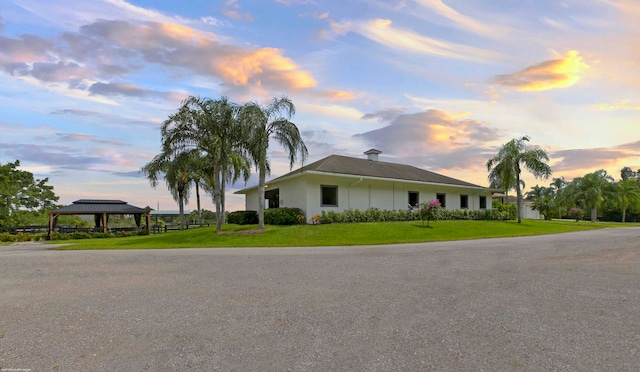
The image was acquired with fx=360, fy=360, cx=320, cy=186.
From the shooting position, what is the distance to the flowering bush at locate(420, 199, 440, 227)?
21133 millimetres

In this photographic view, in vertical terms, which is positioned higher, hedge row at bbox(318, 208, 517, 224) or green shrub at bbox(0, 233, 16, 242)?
hedge row at bbox(318, 208, 517, 224)

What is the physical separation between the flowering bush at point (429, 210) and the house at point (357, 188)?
→ 6.72 ft

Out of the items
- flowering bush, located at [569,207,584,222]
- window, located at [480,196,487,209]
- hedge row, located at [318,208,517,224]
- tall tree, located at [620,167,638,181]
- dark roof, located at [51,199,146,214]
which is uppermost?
tall tree, located at [620,167,638,181]

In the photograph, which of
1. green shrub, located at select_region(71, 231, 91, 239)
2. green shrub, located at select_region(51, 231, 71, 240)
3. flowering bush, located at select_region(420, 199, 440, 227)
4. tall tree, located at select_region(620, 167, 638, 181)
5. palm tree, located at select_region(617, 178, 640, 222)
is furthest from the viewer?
tall tree, located at select_region(620, 167, 638, 181)

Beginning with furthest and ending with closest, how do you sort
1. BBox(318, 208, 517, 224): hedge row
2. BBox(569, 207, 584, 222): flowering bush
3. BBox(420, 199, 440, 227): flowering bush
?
1. BBox(569, 207, 584, 222): flowering bush
2. BBox(420, 199, 440, 227): flowering bush
3. BBox(318, 208, 517, 224): hedge row

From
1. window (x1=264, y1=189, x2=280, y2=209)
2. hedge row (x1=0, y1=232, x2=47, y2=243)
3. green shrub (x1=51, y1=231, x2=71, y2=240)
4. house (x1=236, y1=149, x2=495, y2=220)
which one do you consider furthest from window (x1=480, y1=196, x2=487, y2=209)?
hedge row (x1=0, y1=232, x2=47, y2=243)

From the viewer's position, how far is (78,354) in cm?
350

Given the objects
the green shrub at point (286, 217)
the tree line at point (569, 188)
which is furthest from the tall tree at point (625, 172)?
the green shrub at point (286, 217)

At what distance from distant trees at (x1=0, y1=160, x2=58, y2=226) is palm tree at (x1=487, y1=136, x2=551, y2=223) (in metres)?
39.7

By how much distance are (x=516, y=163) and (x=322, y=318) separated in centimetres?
2716

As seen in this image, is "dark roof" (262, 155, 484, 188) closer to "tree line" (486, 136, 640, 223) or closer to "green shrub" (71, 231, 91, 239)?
"tree line" (486, 136, 640, 223)

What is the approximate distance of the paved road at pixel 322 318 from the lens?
3.37 m

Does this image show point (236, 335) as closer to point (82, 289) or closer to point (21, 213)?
point (82, 289)

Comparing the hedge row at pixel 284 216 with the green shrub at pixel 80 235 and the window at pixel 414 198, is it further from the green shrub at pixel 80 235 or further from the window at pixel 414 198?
the green shrub at pixel 80 235
